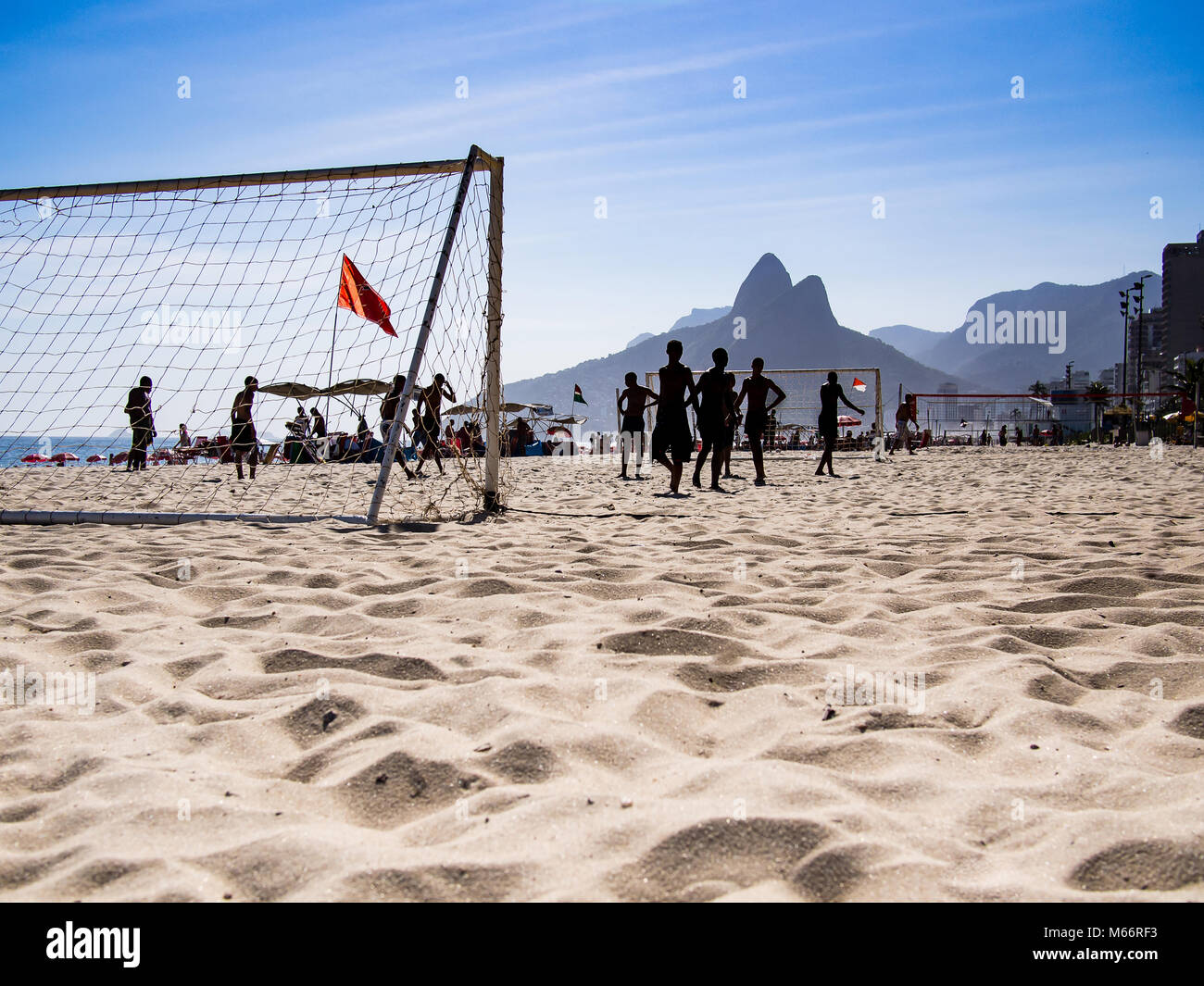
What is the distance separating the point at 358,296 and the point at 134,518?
3575 mm

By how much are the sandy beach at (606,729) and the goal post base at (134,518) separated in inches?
55.4

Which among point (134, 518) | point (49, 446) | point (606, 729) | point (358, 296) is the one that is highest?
point (358, 296)

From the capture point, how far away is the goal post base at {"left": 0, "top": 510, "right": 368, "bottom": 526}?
5.25m

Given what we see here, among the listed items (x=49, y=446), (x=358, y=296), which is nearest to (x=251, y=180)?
(x=358, y=296)

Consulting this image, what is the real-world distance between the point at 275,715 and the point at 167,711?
12.2 inches

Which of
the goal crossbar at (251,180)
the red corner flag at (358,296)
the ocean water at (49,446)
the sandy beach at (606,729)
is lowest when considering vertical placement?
the sandy beach at (606,729)

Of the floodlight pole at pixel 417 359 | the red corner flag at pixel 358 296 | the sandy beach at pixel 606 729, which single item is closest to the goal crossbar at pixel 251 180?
the floodlight pole at pixel 417 359

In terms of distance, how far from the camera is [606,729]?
184 cm

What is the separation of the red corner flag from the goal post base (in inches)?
122

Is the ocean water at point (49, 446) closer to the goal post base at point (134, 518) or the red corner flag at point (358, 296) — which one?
the goal post base at point (134, 518)

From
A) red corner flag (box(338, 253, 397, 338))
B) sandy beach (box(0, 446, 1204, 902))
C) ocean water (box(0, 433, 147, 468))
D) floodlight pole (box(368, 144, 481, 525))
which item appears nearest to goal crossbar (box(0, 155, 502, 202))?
floodlight pole (box(368, 144, 481, 525))

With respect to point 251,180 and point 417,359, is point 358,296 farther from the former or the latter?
point 417,359

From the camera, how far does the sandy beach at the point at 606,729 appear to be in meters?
1.32
